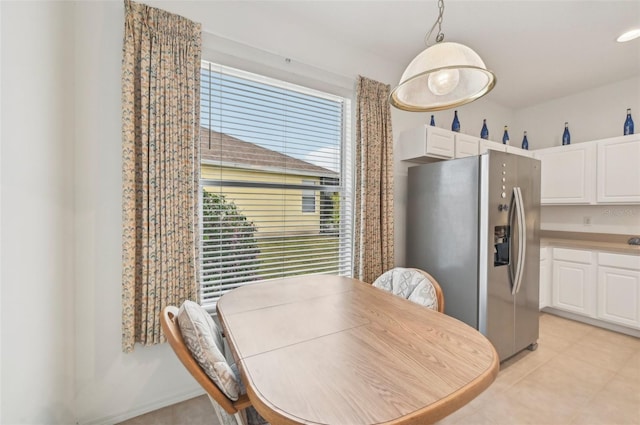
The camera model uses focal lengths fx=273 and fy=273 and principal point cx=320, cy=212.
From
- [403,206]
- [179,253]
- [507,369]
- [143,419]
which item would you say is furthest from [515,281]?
[143,419]

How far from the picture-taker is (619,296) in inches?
108

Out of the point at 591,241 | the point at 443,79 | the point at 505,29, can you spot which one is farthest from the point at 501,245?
the point at 591,241

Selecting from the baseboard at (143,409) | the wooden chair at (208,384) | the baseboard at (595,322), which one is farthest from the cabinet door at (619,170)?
the baseboard at (143,409)

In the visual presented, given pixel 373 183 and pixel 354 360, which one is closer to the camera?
pixel 354 360

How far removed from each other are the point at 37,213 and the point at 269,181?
1.37 meters

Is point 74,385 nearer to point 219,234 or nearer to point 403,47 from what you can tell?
point 219,234

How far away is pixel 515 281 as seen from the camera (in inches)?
90.8

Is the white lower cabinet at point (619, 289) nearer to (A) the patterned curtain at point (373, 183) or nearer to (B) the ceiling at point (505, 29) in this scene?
(B) the ceiling at point (505, 29)

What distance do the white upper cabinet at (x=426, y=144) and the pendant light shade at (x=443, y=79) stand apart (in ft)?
3.97

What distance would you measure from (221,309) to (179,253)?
575 mm

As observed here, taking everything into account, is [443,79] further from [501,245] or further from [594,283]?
[594,283]

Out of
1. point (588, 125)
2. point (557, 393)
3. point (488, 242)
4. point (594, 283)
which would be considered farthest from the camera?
point (588, 125)

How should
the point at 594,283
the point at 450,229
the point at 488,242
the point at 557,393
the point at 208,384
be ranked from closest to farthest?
the point at 208,384
the point at 557,393
the point at 488,242
the point at 450,229
the point at 594,283

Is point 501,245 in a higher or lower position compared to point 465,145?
lower
